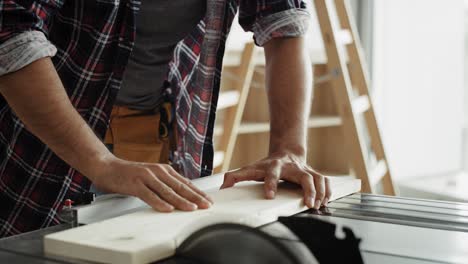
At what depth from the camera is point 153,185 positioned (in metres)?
0.99

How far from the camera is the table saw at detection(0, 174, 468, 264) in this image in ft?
2.16

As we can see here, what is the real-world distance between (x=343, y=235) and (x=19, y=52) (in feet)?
2.01

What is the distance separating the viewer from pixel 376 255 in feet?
2.55

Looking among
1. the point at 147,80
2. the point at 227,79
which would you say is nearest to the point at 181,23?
the point at 147,80

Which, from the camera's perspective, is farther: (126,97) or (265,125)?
(265,125)

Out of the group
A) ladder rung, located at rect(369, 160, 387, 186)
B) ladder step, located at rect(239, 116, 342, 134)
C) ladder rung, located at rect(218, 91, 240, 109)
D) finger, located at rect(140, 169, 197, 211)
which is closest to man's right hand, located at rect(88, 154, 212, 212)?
finger, located at rect(140, 169, 197, 211)

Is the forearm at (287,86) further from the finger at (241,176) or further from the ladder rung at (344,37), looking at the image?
the ladder rung at (344,37)

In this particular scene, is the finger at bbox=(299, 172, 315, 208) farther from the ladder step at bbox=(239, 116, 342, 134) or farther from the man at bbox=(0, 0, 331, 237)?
the ladder step at bbox=(239, 116, 342, 134)

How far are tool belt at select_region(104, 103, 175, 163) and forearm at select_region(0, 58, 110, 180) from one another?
1.58 ft

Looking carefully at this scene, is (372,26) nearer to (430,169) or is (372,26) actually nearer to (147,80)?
(430,169)

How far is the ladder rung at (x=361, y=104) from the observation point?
8.31 ft

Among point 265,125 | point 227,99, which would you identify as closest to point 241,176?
point 227,99

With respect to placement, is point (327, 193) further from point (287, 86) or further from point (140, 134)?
point (140, 134)

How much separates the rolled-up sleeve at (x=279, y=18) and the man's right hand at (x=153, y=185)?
61cm
